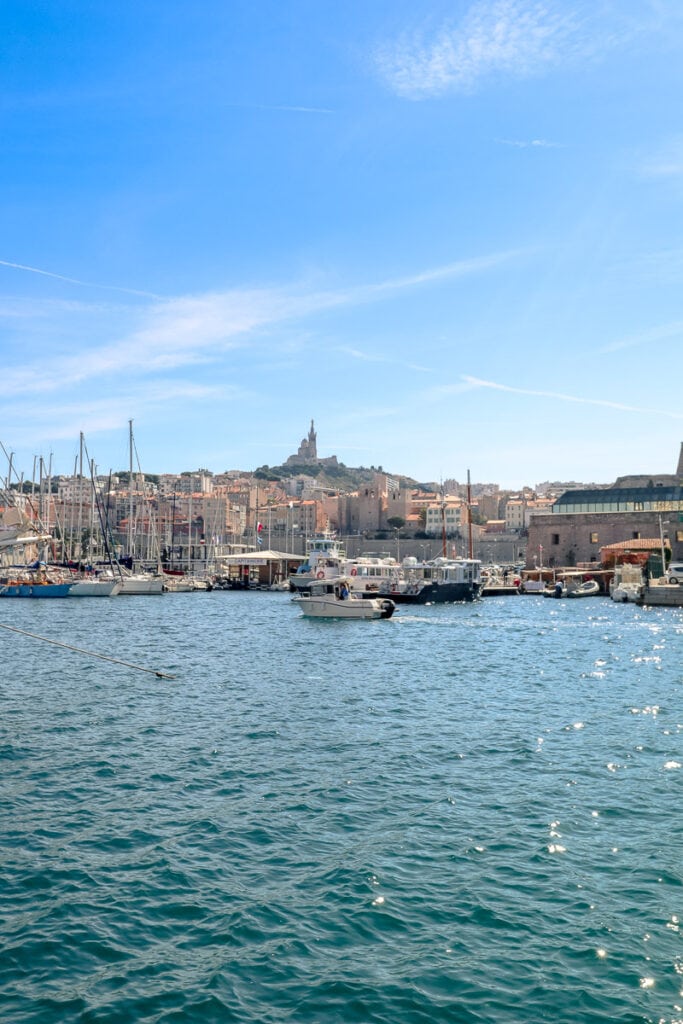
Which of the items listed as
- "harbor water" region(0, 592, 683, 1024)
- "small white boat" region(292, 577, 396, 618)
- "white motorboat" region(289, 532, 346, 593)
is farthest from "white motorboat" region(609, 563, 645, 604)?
"harbor water" region(0, 592, 683, 1024)

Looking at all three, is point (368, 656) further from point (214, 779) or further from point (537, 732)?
point (214, 779)

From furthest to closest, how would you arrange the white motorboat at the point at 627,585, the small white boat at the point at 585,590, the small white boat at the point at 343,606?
the small white boat at the point at 585,590 < the white motorboat at the point at 627,585 < the small white boat at the point at 343,606

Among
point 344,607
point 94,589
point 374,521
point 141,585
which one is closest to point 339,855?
point 344,607

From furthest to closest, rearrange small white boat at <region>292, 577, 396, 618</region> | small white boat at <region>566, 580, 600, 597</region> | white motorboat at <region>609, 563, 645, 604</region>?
small white boat at <region>566, 580, 600, 597</region>
white motorboat at <region>609, 563, 645, 604</region>
small white boat at <region>292, 577, 396, 618</region>

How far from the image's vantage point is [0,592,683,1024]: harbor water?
617 cm

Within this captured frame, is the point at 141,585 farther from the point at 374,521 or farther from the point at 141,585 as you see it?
the point at 374,521

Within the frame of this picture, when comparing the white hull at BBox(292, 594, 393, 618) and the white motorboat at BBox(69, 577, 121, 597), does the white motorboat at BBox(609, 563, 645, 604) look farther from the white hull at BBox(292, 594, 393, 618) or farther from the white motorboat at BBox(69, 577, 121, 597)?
the white motorboat at BBox(69, 577, 121, 597)

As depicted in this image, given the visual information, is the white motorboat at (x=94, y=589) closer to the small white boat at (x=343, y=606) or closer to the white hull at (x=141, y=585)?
the white hull at (x=141, y=585)

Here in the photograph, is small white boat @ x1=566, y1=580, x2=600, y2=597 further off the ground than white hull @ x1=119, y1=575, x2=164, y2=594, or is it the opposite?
white hull @ x1=119, y1=575, x2=164, y2=594

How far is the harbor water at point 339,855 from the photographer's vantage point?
6173mm

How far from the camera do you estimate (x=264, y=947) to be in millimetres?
6805

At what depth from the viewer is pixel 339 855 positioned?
8750 millimetres

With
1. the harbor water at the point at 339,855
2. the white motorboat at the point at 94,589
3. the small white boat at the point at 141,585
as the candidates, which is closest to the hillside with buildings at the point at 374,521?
the small white boat at the point at 141,585

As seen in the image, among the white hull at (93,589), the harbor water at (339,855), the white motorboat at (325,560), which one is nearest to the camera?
the harbor water at (339,855)
